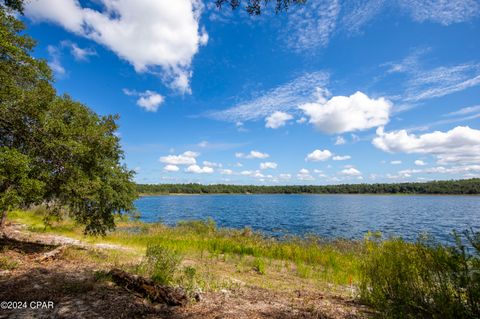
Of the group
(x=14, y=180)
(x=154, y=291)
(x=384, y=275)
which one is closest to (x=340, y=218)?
(x=384, y=275)

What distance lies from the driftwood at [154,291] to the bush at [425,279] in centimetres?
430

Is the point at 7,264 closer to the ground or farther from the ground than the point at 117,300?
farther from the ground

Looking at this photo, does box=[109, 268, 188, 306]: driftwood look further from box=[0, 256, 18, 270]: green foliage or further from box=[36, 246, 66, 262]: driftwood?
box=[36, 246, 66, 262]: driftwood

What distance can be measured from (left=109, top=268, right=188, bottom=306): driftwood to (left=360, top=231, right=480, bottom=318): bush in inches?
169

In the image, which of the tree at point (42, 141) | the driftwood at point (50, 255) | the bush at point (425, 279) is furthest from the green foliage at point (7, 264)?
the bush at point (425, 279)

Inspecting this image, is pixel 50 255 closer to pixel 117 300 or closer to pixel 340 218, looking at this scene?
pixel 117 300

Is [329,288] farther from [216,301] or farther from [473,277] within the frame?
[473,277]

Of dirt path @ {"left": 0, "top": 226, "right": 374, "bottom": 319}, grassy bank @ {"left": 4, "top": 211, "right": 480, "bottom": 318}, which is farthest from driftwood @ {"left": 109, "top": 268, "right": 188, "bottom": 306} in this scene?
grassy bank @ {"left": 4, "top": 211, "right": 480, "bottom": 318}

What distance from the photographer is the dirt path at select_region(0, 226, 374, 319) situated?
529 centimetres

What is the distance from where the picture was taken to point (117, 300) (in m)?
5.75

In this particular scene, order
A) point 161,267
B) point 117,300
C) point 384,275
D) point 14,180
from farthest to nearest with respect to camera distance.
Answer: point 14,180 → point 161,267 → point 384,275 → point 117,300

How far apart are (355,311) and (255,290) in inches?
106

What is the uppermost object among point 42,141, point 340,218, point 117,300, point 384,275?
point 42,141

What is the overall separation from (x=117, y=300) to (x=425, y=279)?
652cm
